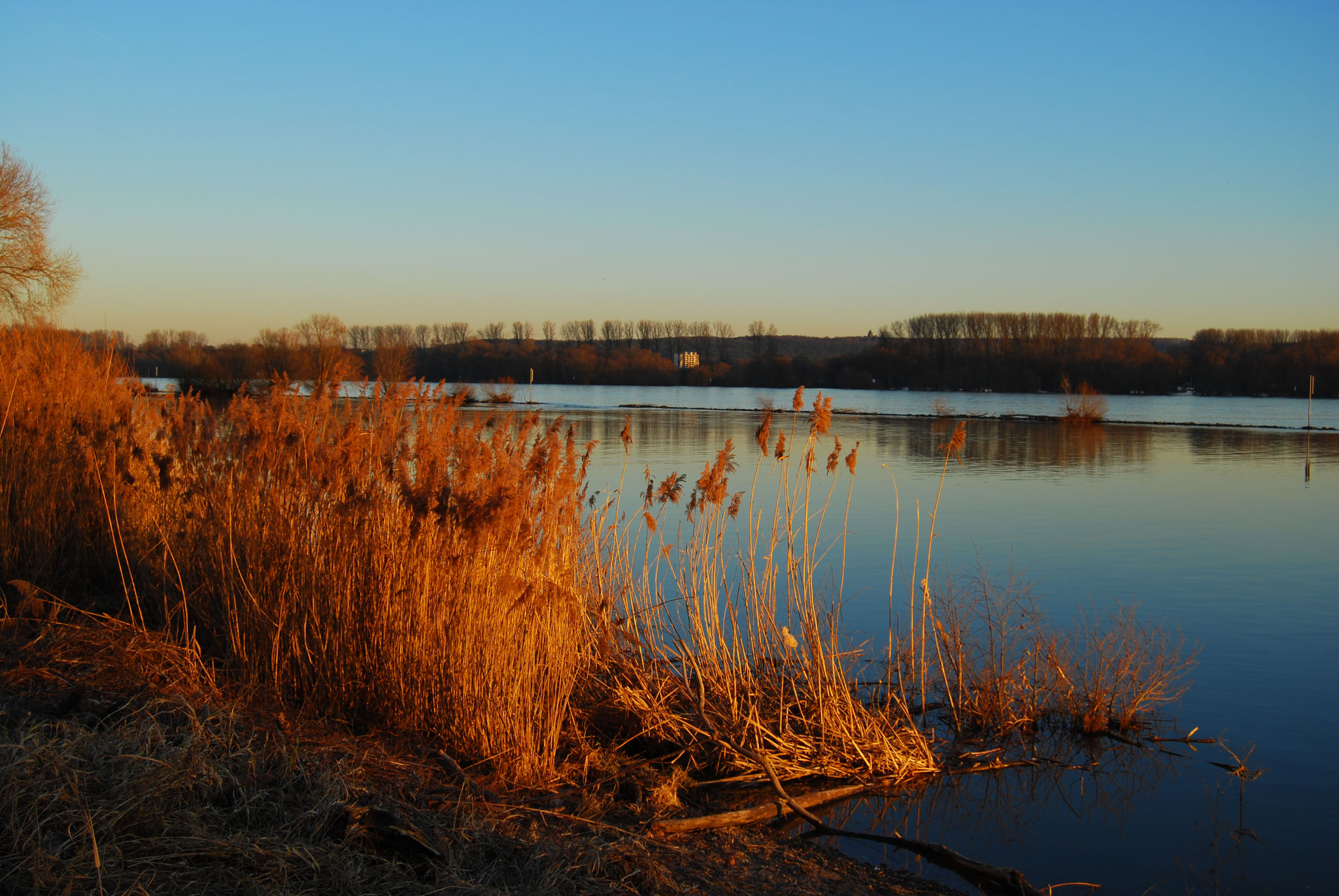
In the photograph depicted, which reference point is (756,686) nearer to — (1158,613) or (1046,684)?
(1046,684)

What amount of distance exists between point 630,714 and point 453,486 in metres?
1.65

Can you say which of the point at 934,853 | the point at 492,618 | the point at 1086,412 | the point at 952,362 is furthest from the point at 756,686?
the point at 952,362

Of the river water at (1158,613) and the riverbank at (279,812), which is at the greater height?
the riverbank at (279,812)

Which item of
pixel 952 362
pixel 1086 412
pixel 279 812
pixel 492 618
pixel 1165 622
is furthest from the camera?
pixel 952 362

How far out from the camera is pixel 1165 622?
323 inches

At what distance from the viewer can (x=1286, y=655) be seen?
727 cm

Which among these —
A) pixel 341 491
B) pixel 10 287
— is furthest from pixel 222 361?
pixel 341 491

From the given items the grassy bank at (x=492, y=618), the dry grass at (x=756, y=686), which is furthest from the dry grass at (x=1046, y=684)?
the dry grass at (x=756, y=686)

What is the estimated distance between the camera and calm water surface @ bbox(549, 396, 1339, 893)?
440 centimetres

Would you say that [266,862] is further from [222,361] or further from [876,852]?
[222,361]

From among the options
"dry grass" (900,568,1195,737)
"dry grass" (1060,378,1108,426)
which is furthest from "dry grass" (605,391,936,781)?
"dry grass" (1060,378,1108,426)

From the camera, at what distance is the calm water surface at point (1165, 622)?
440 cm

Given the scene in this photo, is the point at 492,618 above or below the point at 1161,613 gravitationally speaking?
above

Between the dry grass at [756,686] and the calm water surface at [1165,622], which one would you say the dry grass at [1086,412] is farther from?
the dry grass at [756,686]
